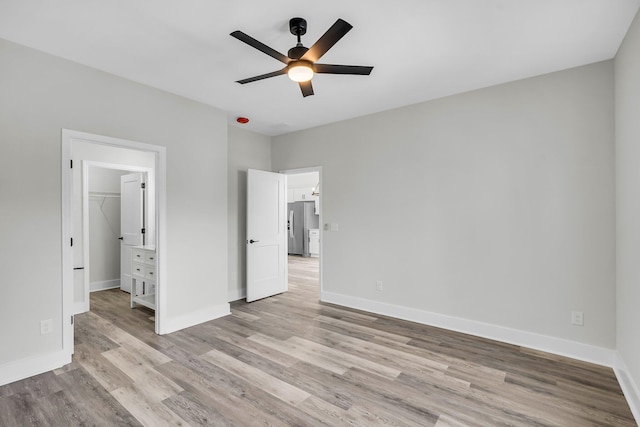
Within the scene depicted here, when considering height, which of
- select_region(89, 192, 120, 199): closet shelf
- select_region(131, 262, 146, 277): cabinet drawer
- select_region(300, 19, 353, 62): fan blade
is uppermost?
select_region(300, 19, 353, 62): fan blade

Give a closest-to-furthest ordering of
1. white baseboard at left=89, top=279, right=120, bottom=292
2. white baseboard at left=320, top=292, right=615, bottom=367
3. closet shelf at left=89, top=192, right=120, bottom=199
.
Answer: white baseboard at left=320, top=292, right=615, bottom=367 → white baseboard at left=89, top=279, right=120, bottom=292 → closet shelf at left=89, top=192, right=120, bottom=199

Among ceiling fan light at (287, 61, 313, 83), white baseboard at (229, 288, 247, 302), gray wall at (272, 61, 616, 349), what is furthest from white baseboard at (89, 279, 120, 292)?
ceiling fan light at (287, 61, 313, 83)

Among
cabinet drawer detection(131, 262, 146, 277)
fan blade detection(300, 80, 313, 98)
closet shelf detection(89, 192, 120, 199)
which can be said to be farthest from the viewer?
closet shelf detection(89, 192, 120, 199)

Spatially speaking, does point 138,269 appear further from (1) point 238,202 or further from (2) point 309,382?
(2) point 309,382

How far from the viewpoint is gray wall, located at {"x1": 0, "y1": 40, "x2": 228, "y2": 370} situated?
2486 millimetres

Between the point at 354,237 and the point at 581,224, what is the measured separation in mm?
2503

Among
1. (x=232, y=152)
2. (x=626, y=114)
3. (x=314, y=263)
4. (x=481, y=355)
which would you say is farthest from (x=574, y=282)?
(x=314, y=263)

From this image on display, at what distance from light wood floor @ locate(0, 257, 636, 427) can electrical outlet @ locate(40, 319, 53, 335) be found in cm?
34

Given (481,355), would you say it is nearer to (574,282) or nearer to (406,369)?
(406,369)

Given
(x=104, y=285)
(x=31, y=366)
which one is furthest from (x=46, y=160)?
(x=104, y=285)

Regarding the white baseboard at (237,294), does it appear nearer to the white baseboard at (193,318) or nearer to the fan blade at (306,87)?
the white baseboard at (193,318)

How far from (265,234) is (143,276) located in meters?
1.79

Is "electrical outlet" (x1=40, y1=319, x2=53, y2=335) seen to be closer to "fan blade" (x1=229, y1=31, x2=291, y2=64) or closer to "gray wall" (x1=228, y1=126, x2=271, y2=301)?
"gray wall" (x1=228, y1=126, x2=271, y2=301)

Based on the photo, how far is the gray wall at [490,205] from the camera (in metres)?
2.84
